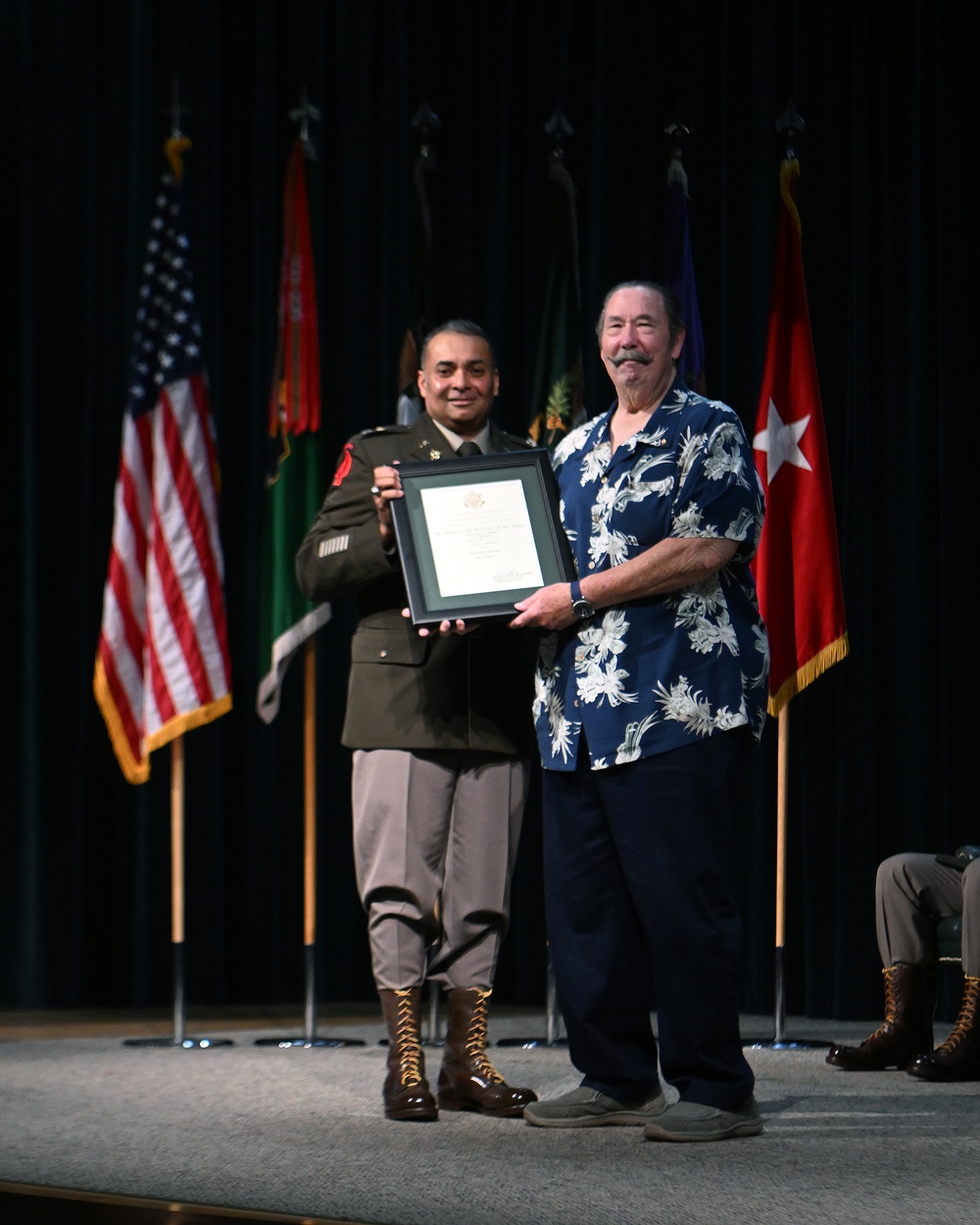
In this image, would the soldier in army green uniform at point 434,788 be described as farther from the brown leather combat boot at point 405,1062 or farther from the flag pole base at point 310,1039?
the flag pole base at point 310,1039

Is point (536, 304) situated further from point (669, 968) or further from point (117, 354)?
point (669, 968)

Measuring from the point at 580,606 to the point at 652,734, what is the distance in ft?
0.80

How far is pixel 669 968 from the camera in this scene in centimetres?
257

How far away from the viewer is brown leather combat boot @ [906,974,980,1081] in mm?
3301

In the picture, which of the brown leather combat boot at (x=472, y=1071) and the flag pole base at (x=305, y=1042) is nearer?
the brown leather combat boot at (x=472, y=1071)

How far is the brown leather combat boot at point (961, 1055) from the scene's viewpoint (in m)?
3.30

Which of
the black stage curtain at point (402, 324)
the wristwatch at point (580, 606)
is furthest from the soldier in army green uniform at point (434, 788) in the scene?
the black stage curtain at point (402, 324)

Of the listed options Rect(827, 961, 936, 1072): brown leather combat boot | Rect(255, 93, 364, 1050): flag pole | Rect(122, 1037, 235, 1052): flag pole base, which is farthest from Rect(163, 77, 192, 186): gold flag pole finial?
Rect(827, 961, 936, 1072): brown leather combat boot

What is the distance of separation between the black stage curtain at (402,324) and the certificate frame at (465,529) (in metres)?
2.18

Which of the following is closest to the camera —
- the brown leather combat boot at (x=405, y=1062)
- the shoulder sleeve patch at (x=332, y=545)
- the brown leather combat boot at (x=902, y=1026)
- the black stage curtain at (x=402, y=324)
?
the brown leather combat boot at (x=405, y=1062)

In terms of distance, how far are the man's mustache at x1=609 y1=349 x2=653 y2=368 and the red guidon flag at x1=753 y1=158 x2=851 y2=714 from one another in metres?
1.47

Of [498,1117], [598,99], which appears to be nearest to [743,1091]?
[498,1117]

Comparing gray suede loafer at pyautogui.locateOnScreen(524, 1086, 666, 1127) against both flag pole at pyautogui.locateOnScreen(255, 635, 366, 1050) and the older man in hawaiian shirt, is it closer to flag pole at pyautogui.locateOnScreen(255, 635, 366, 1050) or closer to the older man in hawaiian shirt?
the older man in hawaiian shirt

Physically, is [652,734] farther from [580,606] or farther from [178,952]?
[178,952]
